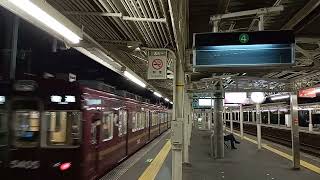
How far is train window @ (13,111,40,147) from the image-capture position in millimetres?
6918

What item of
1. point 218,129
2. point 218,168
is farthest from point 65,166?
point 218,129

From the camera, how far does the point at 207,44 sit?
6.39 metres

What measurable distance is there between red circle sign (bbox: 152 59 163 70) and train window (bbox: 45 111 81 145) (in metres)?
2.35

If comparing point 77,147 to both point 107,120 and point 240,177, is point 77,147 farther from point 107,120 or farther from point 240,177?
point 240,177

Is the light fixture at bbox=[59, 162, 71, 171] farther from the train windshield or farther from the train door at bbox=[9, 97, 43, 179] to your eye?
the train windshield

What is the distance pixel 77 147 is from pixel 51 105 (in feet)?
2.85

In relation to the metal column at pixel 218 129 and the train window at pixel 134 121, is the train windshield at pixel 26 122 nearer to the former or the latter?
the train window at pixel 134 121

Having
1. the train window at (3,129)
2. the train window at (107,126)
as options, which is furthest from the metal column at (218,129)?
the train window at (3,129)

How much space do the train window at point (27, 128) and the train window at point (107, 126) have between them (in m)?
2.01

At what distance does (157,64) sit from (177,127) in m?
1.59

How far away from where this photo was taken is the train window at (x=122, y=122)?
430 inches

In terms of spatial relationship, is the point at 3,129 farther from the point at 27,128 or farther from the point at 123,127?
the point at 123,127

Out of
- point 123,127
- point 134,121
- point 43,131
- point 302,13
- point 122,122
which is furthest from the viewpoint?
point 134,121

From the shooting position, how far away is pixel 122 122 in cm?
1123
